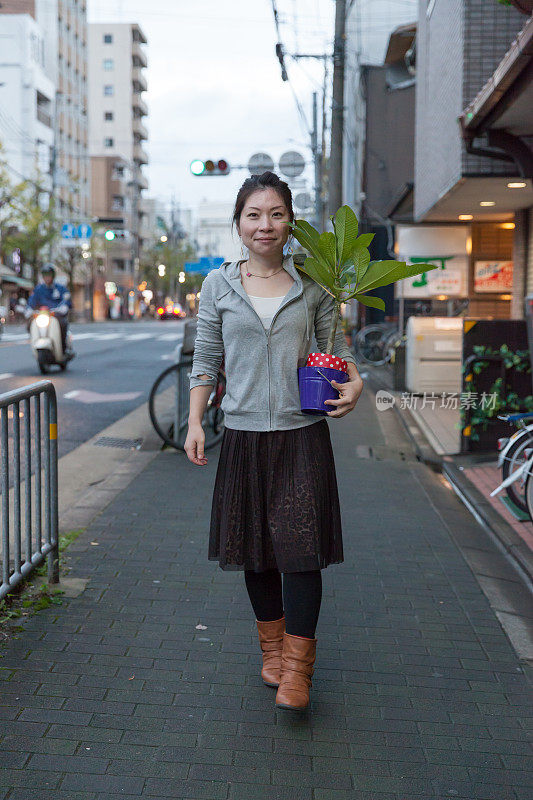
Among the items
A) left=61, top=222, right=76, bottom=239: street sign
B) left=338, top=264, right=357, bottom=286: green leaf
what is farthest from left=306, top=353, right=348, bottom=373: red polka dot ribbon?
left=61, top=222, right=76, bottom=239: street sign

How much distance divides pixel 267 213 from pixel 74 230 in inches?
1851

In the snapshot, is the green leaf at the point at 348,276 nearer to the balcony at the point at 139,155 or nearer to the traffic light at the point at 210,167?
the traffic light at the point at 210,167

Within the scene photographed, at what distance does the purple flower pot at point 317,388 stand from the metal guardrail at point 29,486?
1.39 meters

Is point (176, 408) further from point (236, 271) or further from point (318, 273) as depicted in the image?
point (318, 273)

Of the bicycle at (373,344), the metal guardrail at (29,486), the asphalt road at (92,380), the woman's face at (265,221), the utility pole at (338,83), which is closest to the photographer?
the woman's face at (265,221)

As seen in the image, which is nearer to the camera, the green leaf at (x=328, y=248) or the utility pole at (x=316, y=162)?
the green leaf at (x=328, y=248)

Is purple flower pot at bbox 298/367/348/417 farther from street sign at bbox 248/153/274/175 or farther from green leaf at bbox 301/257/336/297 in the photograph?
street sign at bbox 248/153/274/175

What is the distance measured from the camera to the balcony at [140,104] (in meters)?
95.9

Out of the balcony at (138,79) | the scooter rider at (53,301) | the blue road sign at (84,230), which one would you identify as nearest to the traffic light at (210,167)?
the scooter rider at (53,301)

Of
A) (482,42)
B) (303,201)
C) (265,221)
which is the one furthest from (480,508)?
(303,201)

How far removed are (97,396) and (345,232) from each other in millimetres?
10740

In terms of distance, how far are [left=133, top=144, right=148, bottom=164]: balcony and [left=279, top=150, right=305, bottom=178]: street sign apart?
258 ft

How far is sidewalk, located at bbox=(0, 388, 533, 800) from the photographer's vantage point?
9.36 feet

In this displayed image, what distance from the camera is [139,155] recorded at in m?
98.4
